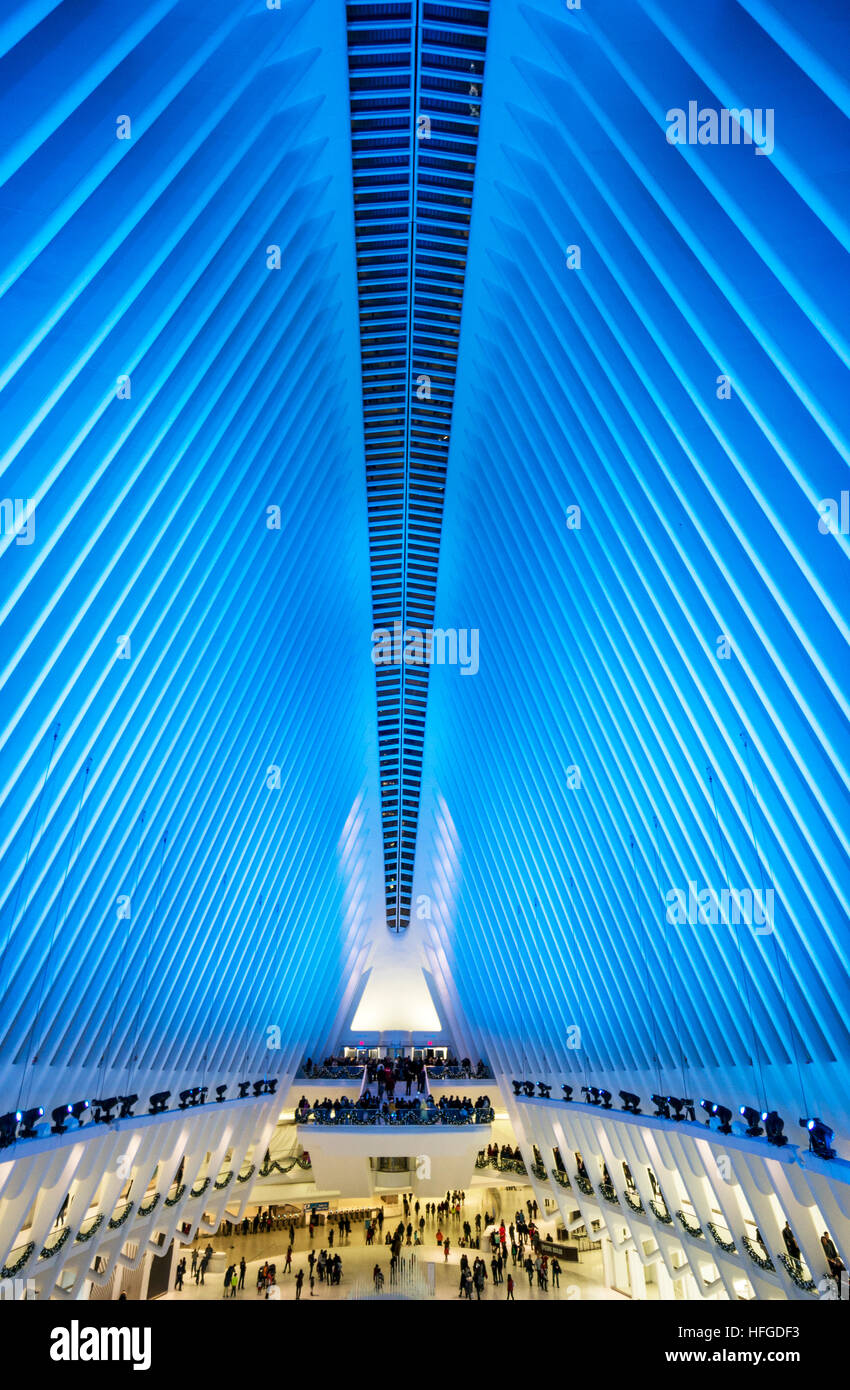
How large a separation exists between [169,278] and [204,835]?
38.9 feet

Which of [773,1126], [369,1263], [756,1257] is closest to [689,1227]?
[756,1257]

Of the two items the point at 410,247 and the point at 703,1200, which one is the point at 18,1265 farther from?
the point at 410,247

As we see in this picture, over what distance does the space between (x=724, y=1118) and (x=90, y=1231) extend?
45.4 feet

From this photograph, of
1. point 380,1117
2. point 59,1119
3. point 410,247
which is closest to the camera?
point 59,1119

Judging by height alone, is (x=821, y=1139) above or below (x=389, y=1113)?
below

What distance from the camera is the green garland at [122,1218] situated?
20406mm

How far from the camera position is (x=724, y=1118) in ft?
48.5

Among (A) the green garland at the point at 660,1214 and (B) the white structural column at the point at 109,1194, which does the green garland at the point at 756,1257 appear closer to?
(A) the green garland at the point at 660,1214

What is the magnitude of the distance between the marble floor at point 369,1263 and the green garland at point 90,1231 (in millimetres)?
4469

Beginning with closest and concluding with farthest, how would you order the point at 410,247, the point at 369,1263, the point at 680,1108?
the point at 410,247 → the point at 680,1108 → the point at 369,1263

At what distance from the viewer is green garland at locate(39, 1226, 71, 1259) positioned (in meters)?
16.9

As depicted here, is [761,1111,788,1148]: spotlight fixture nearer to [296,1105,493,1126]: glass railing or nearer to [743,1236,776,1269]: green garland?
[743,1236,776,1269]: green garland

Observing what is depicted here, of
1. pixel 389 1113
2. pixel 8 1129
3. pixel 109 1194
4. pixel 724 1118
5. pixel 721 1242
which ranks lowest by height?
pixel 8 1129
